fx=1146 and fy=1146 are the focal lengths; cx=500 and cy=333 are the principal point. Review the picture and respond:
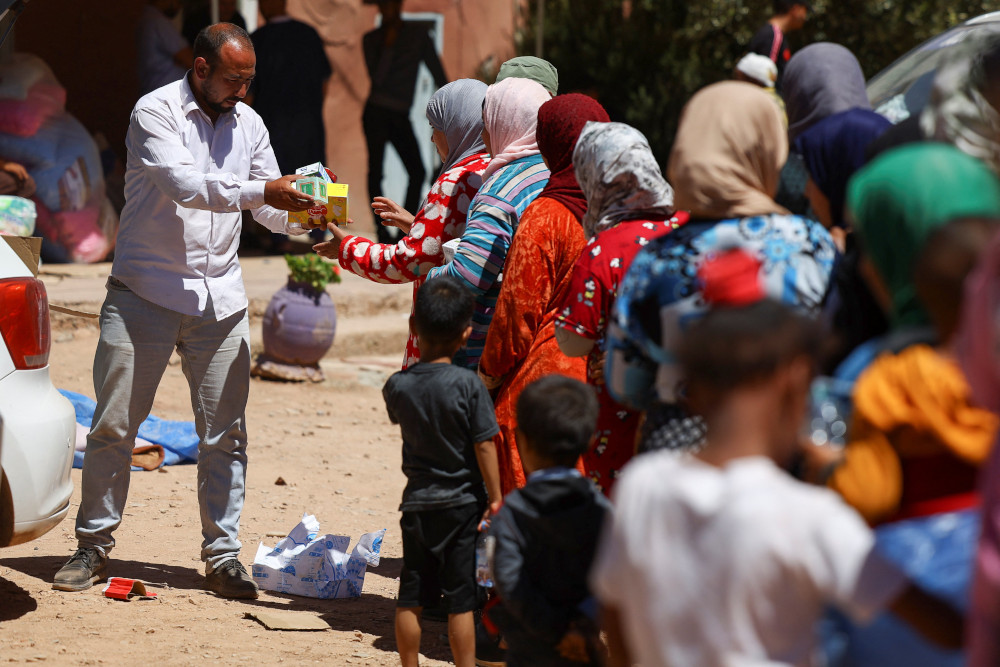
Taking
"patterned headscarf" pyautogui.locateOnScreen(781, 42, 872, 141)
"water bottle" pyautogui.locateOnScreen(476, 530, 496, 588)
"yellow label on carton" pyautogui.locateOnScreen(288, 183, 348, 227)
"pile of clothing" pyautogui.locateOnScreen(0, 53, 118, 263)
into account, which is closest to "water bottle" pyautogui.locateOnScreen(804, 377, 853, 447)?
"water bottle" pyautogui.locateOnScreen(476, 530, 496, 588)

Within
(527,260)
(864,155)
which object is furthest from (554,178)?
(864,155)

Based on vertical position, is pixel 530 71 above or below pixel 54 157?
above

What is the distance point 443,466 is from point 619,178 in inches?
39.7

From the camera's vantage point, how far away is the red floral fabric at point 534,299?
3713 millimetres

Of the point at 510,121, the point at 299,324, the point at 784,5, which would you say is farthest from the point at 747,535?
the point at 784,5

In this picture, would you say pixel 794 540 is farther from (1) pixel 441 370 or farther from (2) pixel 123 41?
(2) pixel 123 41

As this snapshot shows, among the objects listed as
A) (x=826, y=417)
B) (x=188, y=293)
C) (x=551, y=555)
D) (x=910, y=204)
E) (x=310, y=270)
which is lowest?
(x=310, y=270)

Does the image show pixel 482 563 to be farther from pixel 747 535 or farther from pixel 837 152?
pixel 747 535

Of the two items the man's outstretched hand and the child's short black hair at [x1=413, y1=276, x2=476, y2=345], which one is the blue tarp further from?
the child's short black hair at [x1=413, y1=276, x2=476, y2=345]

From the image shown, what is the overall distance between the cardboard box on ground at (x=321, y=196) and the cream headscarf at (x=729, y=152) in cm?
193

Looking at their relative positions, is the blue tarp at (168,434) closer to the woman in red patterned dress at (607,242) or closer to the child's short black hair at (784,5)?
the woman in red patterned dress at (607,242)

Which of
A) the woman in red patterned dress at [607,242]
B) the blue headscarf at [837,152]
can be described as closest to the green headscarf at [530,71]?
the woman in red patterned dress at [607,242]

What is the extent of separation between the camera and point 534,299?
3727 mm

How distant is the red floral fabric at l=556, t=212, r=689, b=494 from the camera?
10.5 feet
